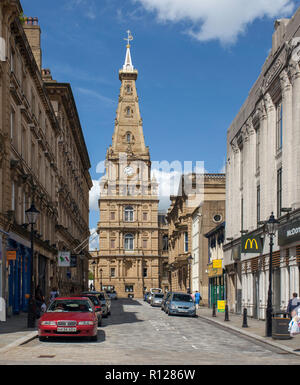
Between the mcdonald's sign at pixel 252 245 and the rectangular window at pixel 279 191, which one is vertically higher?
the rectangular window at pixel 279 191

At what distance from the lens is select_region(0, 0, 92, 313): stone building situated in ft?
96.3

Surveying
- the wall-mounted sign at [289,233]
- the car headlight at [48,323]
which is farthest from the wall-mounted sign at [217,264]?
the car headlight at [48,323]

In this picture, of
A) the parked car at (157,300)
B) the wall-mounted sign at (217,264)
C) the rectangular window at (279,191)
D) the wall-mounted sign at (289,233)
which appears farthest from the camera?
the parked car at (157,300)

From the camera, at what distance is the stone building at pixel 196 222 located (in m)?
64.6

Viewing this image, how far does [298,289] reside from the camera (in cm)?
2841

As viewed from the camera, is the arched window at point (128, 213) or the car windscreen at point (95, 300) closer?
the car windscreen at point (95, 300)

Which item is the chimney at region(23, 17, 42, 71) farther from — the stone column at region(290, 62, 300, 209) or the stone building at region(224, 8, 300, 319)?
the stone column at region(290, 62, 300, 209)

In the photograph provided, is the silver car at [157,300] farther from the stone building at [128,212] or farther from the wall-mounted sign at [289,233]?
the stone building at [128,212]

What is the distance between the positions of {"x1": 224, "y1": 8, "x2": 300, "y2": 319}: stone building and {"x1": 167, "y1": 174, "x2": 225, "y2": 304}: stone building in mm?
13214

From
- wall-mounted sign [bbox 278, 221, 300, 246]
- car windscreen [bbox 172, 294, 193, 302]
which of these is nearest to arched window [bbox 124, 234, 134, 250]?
car windscreen [bbox 172, 294, 193, 302]

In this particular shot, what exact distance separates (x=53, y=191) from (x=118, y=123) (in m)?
79.8

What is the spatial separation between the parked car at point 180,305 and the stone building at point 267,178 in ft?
11.7
